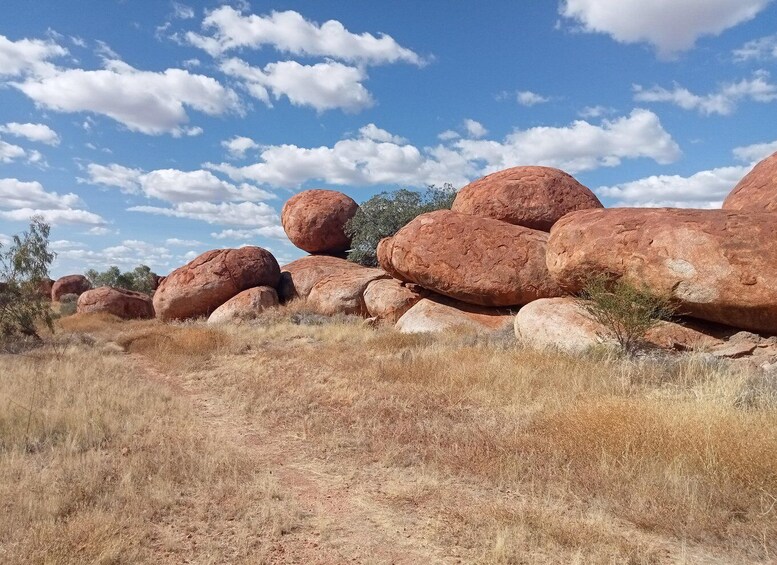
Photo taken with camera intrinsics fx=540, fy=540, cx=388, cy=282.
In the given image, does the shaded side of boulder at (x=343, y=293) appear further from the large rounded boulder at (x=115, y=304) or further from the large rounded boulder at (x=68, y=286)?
the large rounded boulder at (x=68, y=286)

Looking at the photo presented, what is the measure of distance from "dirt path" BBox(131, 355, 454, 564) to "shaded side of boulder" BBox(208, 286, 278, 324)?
12341mm

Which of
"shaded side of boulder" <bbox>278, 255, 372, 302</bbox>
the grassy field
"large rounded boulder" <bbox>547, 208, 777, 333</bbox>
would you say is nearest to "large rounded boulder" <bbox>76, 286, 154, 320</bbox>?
"shaded side of boulder" <bbox>278, 255, 372, 302</bbox>

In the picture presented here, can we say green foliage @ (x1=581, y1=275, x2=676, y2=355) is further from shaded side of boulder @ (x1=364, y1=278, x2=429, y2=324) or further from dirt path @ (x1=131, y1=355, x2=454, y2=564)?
shaded side of boulder @ (x1=364, y1=278, x2=429, y2=324)

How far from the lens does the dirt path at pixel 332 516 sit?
12.2 ft

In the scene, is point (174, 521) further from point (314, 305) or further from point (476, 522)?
point (314, 305)

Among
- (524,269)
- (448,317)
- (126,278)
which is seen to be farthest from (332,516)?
(126,278)

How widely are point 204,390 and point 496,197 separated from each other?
31.6 ft

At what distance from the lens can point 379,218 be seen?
73.6ft

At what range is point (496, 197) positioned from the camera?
50.2 ft

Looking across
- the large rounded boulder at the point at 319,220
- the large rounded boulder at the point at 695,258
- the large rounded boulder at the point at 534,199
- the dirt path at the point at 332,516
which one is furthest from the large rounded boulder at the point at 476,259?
the large rounded boulder at the point at 319,220

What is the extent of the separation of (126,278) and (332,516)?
42.6m

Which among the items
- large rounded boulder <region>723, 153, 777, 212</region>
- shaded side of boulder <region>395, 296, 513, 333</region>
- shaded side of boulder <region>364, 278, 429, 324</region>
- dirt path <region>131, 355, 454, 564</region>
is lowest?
dirt path <region>131, 355, 454, 564</region>

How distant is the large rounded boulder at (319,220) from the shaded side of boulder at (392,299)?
711 centimetres

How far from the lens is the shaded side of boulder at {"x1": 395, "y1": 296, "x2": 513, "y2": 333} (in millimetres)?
14039
